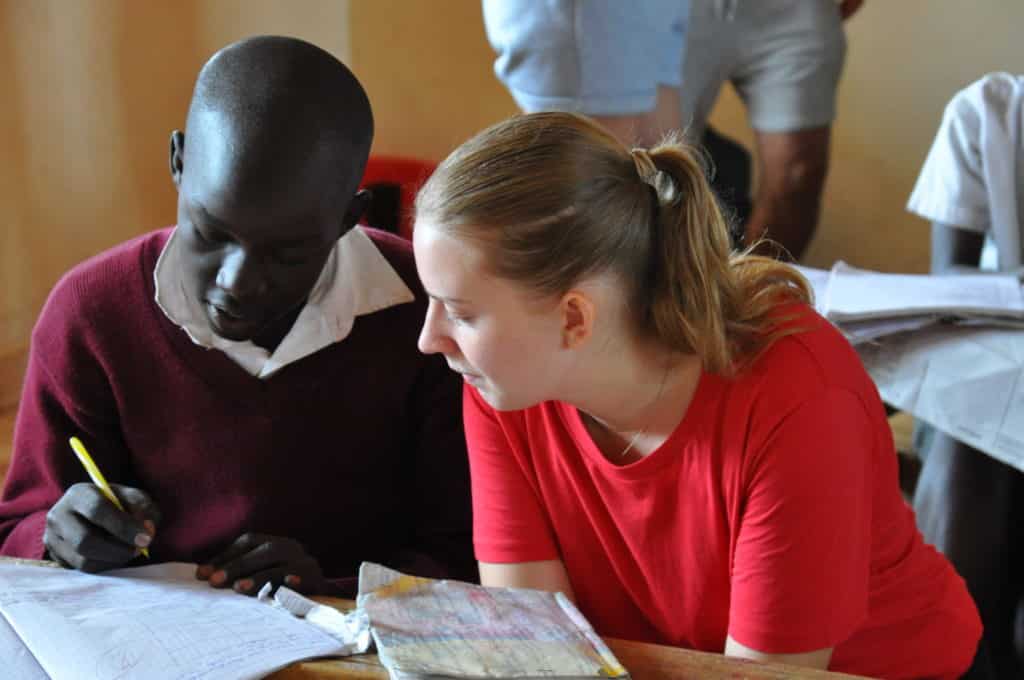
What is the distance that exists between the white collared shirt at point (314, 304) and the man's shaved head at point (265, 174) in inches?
2.4

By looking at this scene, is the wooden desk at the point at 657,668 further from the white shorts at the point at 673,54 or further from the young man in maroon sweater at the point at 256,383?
the white shorts at the point at 673,54

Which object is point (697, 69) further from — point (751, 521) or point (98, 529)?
point (98, 529)

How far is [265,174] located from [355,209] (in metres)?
0.12

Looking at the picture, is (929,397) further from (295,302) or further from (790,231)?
(790,231)

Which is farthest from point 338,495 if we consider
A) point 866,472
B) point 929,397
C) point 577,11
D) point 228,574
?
point 577,11

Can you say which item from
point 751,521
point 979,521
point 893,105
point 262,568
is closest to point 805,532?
point 751,521

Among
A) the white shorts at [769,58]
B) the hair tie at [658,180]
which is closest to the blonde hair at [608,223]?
the hair tie at [658,180]

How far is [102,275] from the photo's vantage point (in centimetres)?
123

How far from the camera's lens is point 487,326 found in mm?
1001

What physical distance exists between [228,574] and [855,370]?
Result: 1.96 feet

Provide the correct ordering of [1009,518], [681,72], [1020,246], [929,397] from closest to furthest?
[929,397]
[1009,518]
[1020,246]
[681,72]

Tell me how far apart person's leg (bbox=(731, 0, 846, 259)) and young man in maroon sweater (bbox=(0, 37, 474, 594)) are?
1.61 metres

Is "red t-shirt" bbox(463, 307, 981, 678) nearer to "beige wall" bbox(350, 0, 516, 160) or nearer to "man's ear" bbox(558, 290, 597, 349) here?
"man's ear" bbox(558, 290, 597, 349)

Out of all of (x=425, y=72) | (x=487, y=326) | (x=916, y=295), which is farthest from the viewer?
(x=425, y=72)
